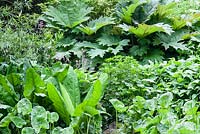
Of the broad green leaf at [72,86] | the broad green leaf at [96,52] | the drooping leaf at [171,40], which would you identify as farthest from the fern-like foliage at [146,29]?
the broad green leaf at [72,86]

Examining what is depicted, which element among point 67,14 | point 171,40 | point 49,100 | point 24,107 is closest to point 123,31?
point 171,40

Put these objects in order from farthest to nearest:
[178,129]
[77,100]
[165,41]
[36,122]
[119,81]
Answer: [165,41] → [119,81] → [77,100] → [36,122] → [178,129]

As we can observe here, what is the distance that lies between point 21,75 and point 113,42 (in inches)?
67.6

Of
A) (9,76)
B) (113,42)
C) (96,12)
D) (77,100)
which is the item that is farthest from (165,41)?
(9,76)

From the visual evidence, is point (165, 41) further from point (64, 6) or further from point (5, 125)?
point (5, 125)

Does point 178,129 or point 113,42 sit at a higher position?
point 113,42

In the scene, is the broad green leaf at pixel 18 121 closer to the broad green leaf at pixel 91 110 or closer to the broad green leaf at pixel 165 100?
the broad green leaf at pixel 91 110

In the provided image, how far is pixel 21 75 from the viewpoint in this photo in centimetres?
341

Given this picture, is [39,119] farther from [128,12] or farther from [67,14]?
[67,14]

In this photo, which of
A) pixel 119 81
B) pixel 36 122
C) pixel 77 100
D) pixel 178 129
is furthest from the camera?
pixel 119 81

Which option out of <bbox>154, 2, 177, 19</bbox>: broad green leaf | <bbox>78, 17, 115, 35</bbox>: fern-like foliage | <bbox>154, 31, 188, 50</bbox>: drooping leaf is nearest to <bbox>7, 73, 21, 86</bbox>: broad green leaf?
<bbox>78, 17, 115, 35</bbox>: fern-like foliage

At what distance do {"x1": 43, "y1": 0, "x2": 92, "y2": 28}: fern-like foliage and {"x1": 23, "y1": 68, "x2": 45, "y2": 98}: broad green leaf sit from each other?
2014 millimetres

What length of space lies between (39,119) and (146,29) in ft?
7.37

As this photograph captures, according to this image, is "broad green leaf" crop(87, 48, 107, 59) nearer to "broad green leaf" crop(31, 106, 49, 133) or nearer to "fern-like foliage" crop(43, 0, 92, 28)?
"fern-like foliage" crop(43, 0, 92, 28)
